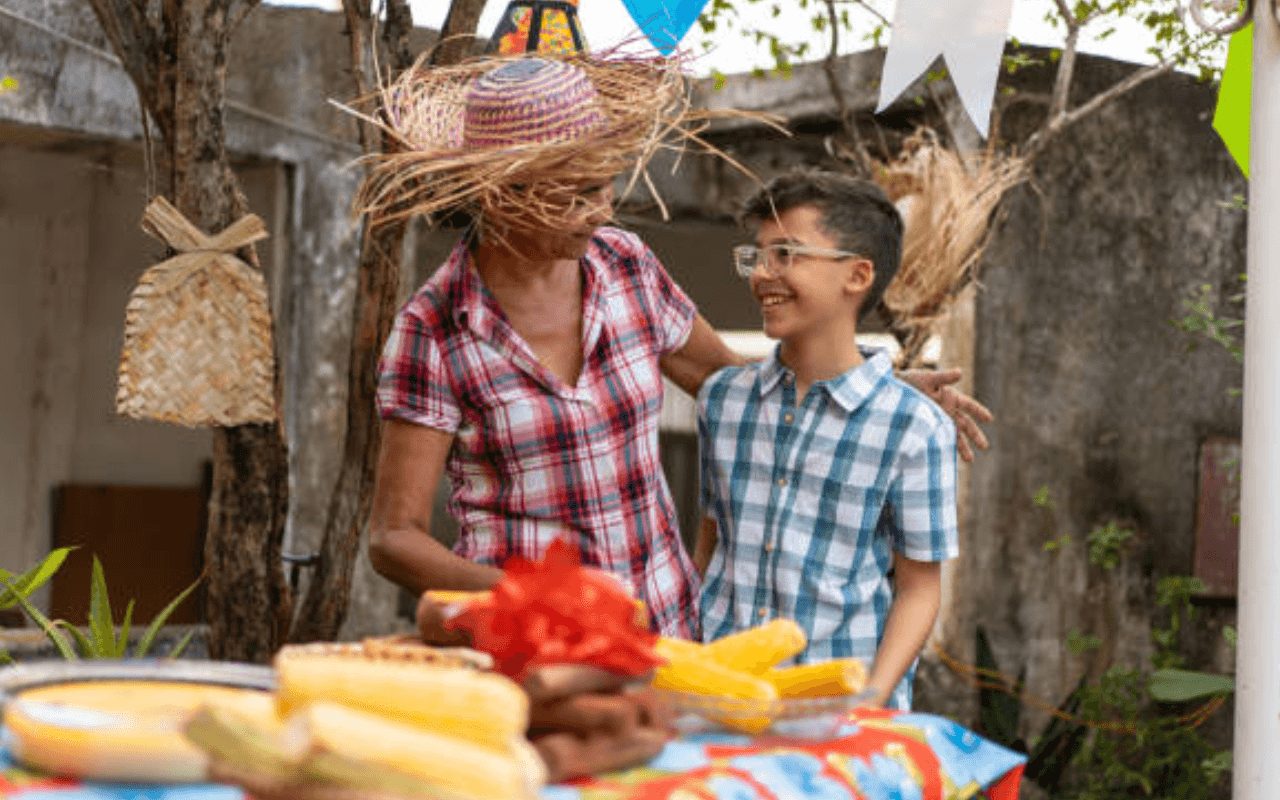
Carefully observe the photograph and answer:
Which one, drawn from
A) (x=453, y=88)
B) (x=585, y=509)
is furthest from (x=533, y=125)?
(x=585, y=509)

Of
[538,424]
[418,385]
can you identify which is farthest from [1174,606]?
[418,385]

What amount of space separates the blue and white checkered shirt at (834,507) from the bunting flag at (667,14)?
76 centimetres

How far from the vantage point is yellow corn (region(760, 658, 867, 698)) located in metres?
1.95

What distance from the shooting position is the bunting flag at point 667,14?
10.8 feet

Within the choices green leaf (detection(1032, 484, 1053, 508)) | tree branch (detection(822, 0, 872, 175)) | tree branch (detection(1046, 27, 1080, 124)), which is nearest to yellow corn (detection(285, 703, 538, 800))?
tree branch (detection(822, 0, 872, 175))

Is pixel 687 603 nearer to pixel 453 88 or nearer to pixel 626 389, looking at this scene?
pixel 626 389

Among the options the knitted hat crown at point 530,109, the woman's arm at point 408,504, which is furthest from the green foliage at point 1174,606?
the knitted hat crown at point 530,109

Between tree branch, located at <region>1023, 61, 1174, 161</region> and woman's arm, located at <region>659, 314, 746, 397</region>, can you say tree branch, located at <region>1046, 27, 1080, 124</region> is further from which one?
woman's arm, located at <region>659, 314, 746, 397</region>

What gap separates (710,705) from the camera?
1.88m

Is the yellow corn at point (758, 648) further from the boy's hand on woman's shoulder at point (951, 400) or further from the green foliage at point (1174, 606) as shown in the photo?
the green foliage at point (1174, 606)

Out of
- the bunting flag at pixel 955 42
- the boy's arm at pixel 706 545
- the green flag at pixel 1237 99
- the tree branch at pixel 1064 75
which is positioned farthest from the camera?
the tree branch at pixel 1064 75

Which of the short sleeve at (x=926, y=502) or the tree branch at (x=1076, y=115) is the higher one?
the tree branch at (x=1076, y=115)

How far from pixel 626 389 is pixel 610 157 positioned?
47cm

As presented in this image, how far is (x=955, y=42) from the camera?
10.6 feet
